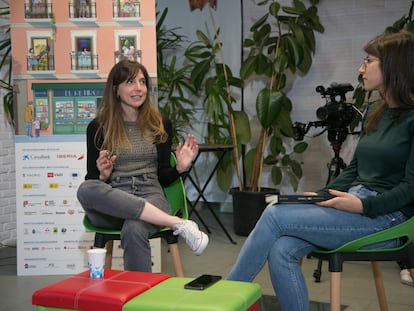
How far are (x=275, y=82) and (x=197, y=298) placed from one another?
3398 mm

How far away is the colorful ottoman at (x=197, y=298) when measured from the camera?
1658mm

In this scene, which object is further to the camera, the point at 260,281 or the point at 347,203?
the point at 260,281

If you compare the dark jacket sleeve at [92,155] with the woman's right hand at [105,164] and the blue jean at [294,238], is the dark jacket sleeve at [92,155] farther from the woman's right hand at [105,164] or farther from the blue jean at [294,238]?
the blue jean at [294,238]

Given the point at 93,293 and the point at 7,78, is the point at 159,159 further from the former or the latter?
the point at 7,78

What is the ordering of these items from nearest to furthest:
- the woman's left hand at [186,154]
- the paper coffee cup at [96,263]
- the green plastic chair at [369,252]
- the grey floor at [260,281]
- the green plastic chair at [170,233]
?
the paper coffee cup at [96,263], the green plastic chair at [369,252], the green plastic chair at [170,233], the woman's left hand at [186,154], the grey floor at [260,281]

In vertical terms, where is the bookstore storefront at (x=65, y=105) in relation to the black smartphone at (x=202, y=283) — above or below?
above

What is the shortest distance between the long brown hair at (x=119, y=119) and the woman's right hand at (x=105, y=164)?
105 mm

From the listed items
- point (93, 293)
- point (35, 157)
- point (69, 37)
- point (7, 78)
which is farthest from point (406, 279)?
point (7, 78)

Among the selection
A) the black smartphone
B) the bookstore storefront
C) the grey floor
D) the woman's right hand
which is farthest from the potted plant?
the black smartphone

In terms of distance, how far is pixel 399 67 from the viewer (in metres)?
2.20

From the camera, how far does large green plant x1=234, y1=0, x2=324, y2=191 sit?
443cm

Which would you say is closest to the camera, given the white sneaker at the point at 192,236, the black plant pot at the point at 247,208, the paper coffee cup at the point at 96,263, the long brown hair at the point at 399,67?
the paper coffee cup at the point at 96,263

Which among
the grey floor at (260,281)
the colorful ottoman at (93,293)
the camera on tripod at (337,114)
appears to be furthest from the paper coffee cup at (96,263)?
the camera on tripod at (337,114)

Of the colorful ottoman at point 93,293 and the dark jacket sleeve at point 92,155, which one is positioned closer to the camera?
the colorful ottoman at point 93,293
